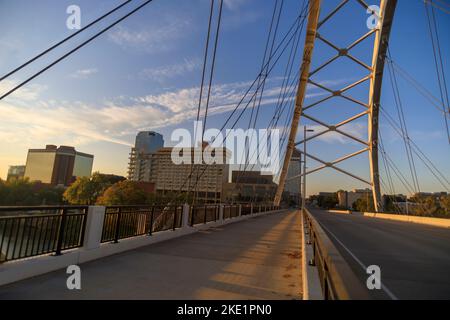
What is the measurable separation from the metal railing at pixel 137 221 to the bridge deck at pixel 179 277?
0.87 m

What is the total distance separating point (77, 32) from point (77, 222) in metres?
4.60

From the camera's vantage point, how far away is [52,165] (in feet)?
437

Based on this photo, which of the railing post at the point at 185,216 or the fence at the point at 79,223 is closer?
the fence at the point at 79,223

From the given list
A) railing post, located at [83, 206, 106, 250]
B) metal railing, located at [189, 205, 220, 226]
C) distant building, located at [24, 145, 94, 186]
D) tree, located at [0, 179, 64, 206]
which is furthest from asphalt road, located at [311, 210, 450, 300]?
distant building, located at [24, 145, 94, 186]

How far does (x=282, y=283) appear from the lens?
572 centimetres

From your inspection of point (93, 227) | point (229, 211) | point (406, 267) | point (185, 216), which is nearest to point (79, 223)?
point (93, 227)

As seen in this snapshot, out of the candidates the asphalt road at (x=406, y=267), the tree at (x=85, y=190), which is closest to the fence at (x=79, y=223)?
the asphalt road at (x=406, y=267)

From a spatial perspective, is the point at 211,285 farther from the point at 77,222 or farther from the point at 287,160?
the point at 287,160

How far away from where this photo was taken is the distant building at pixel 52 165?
133m

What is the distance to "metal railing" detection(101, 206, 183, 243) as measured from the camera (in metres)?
8.23

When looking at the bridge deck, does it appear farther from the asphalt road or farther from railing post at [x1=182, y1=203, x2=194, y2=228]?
railing post at [x1=182, y1=203, x2=194, y2=228]

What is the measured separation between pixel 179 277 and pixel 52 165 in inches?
5857

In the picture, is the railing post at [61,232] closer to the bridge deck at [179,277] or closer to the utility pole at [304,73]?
the bridge deck at [179,277]

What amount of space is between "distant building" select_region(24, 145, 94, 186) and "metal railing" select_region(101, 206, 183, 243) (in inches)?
5491
